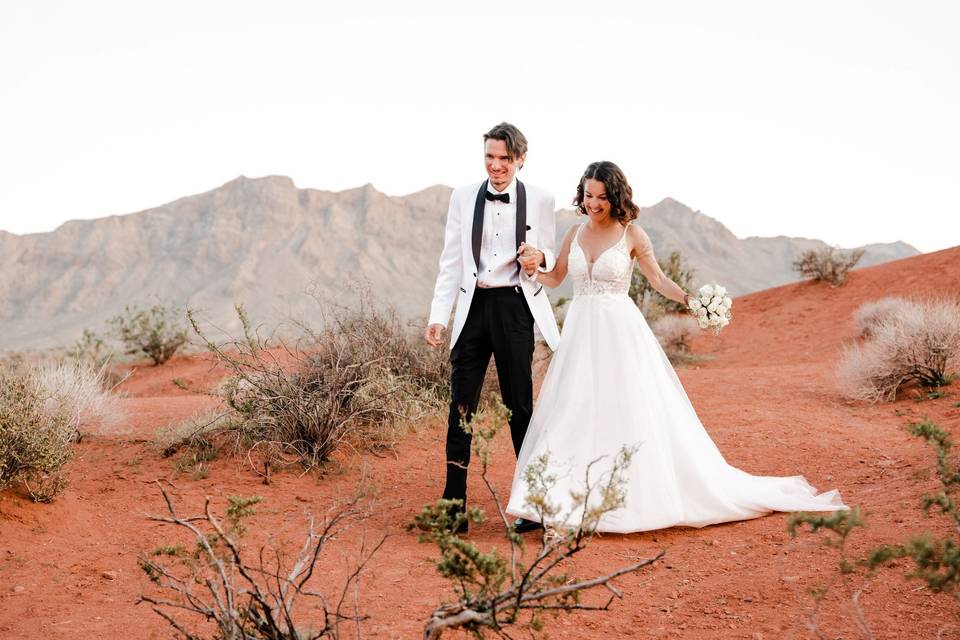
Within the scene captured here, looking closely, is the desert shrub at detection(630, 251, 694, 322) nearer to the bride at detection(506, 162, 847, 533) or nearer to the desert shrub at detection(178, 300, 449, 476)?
the desert shrub at detection(178, 300, 449, 476)

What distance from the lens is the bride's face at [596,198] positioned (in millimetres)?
4738

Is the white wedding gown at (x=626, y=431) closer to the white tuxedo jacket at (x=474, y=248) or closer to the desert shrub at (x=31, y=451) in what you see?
the white tuxedo jacket at (x=474, y=248)

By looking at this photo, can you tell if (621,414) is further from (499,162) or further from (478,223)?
(499,162)

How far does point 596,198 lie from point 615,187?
0.13 meters

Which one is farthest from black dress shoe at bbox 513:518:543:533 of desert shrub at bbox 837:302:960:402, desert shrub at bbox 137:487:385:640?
desert shrub at bbox 837:302:960:402

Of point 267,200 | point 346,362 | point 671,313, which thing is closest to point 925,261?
point 671,313

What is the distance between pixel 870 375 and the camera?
891 cm

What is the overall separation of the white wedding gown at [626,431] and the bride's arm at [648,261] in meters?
0.07

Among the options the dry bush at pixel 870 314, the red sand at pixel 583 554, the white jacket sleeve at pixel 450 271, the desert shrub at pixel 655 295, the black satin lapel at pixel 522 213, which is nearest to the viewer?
the red sand at pixel 583 554

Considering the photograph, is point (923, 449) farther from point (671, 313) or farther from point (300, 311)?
point (671, 313)

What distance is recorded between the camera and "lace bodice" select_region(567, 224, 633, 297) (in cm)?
478

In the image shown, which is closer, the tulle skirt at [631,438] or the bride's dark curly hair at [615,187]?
Result: the tulle skirt at [631,438]

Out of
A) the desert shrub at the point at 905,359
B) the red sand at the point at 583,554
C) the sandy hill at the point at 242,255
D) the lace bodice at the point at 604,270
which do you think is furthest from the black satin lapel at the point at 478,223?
the sandy hill at the point at 242,255

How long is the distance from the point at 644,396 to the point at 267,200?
4552cm
